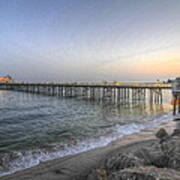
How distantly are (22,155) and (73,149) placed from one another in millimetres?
2234

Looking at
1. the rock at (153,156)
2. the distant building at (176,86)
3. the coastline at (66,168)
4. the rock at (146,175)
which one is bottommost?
the coastline at (66,168)

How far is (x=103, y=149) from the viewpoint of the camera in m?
8.09

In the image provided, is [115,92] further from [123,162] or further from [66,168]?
[123,162]

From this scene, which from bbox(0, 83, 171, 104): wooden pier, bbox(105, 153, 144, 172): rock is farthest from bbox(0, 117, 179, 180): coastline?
bbox(0, 83, 171, 104): wooden pier

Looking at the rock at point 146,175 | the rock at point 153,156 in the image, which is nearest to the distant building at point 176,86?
the rock at point 153,156

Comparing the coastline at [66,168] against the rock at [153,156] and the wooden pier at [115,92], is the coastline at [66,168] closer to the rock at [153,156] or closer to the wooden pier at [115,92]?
the rock at [153,156]

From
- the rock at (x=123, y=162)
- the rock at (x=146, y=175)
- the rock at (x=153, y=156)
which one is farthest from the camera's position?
the rock at (x=153, y=156)

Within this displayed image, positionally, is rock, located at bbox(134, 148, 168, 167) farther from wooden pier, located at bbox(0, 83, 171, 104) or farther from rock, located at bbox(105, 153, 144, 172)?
wooden pier, located at bbox(0, 83, 171, 104)

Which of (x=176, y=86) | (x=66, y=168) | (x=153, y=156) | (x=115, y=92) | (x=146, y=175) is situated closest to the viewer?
(x=146, y=175)

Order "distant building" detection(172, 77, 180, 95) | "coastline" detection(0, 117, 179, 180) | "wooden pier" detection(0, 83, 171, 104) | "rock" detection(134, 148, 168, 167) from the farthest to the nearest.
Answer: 1. "wooden pier" detection(0, 83, 171, 104)
2. "distant building" detection(172, 77, 180, 95)
3. "coastline" detection(0, 117, 179, 180)
4. "rock" detection(134, 148, 168, 167)

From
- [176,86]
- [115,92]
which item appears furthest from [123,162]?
[115,92]

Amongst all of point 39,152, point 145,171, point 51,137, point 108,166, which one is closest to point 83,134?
point 51,137

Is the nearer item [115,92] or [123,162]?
[123,162]

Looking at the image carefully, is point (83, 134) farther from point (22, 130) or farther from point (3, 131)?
point (3, 131)
